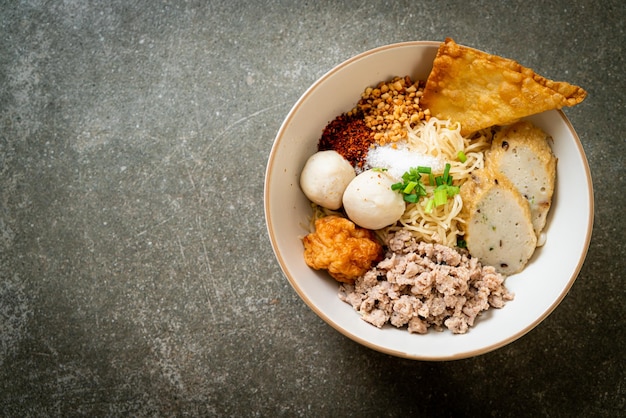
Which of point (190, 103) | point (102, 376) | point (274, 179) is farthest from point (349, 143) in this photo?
point (102, 376)

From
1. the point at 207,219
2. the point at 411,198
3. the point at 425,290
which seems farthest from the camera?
the point at 207,219

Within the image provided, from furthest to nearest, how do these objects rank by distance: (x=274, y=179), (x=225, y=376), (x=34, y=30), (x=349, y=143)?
(x=34, y=30), (x=225, y=376), (x=349, y=143), (x=274, y=179)

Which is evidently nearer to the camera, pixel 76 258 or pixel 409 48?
pixel 409 48

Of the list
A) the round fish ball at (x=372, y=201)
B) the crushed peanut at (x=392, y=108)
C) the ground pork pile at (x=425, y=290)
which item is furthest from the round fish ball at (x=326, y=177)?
the ground pork pile at (x=425, y=290)

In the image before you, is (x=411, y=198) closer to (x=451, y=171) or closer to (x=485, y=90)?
(x=451, y=171)

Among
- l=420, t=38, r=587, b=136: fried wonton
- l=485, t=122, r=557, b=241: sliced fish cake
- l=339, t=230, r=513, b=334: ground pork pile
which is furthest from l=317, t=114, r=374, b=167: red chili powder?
l=485, t=122, r=557, b=241: sliced fish cake

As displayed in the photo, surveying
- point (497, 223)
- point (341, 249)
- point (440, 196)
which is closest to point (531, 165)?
point (497, 223)

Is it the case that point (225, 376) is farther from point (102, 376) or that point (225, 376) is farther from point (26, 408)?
point (26, 408)
